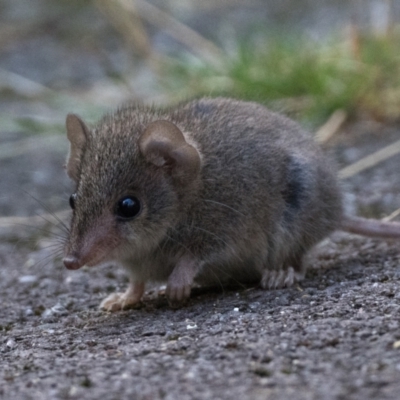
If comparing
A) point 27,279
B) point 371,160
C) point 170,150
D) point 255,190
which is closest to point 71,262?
point 170,150

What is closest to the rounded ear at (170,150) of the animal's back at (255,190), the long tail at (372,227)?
the animal's back at (255,190)

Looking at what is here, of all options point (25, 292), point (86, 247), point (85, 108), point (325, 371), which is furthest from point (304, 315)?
point (85, 108)

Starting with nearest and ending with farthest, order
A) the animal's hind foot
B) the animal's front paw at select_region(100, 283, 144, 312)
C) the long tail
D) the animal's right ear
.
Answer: the animal's hind foot → the animal's front paw at select_region(100, 283, 144, 312) → the animal's right ear → the long tail

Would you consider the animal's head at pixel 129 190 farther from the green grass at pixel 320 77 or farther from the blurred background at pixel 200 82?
the green grass at pixel 320 77

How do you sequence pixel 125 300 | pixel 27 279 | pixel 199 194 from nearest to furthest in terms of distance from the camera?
1. pixel 199 194
2. pixel 125 300
3. pixel 27 279

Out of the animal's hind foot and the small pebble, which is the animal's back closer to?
the animal's hind foot

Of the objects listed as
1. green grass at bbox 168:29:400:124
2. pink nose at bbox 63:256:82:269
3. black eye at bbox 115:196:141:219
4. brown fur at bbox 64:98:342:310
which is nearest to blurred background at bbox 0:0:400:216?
green grass at bbox 168:29:400:124

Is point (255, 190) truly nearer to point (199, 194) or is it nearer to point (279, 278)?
point (199, 194)
